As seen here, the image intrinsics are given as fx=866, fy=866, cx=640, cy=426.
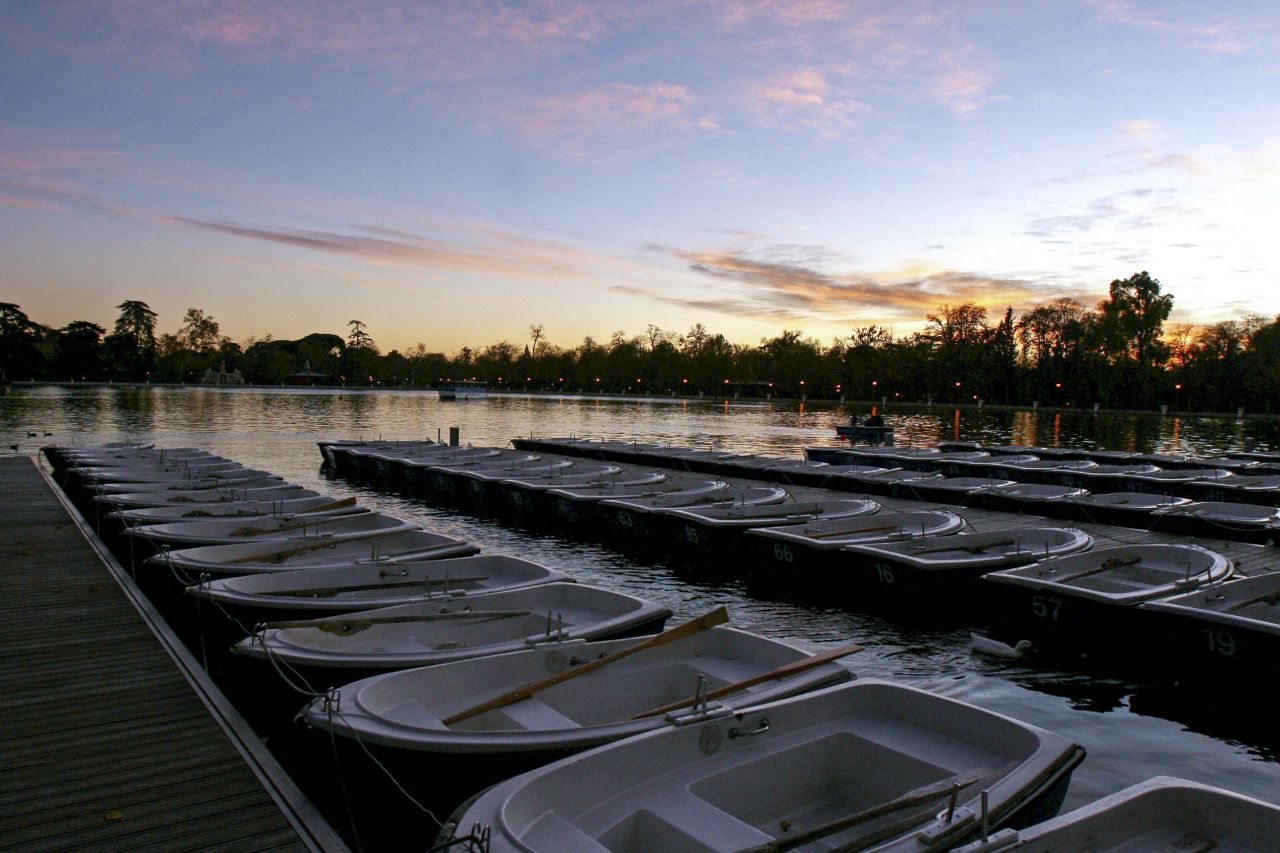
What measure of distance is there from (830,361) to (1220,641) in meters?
120

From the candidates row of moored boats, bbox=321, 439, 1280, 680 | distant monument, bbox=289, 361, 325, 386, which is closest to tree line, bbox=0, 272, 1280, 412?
distant monument, bbox=289, 361, 325, 386

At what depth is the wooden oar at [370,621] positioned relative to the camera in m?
6.56

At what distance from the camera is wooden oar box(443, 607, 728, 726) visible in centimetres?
547

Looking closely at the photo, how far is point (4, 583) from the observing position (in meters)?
9.70

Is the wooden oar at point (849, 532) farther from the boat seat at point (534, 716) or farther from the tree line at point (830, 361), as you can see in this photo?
the tree line at point (830, 361)

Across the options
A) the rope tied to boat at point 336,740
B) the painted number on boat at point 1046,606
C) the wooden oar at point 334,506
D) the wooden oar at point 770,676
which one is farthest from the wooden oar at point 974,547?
the rope tied to boat at point 336,740

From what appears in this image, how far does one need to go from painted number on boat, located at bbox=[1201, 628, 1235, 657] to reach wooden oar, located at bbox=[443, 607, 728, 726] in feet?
15.5

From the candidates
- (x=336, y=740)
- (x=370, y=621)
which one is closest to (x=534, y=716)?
(x=336, y=740)

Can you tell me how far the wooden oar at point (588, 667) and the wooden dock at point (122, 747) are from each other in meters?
1.08

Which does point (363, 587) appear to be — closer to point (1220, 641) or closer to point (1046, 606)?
point (1046, 606)

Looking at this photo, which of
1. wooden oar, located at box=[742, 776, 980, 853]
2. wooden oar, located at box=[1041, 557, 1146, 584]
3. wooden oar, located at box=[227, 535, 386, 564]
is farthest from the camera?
wooden oar, located at box=[1041, 557, 1146, 584]

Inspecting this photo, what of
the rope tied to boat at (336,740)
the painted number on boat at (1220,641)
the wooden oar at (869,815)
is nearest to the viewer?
the wooden oar at (869,815)

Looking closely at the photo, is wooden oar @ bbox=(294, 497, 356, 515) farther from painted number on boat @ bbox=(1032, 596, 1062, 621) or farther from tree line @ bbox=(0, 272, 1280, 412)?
tree line @ bbox=(0, 272, 1280, 412)

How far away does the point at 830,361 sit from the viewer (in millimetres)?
125250
